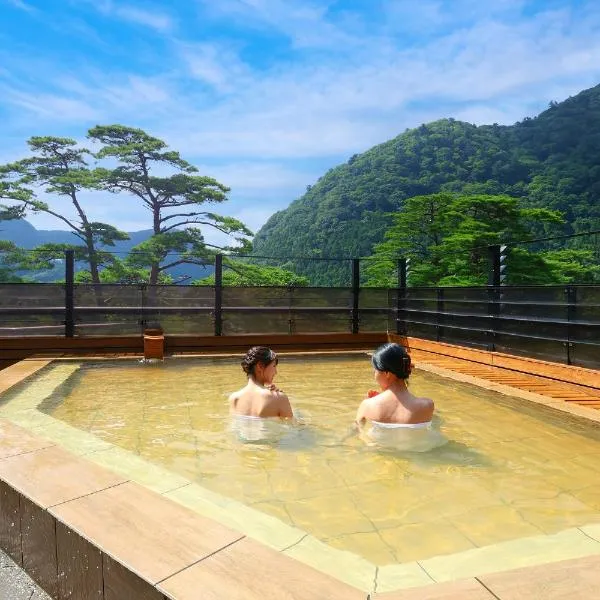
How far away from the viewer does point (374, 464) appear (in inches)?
153

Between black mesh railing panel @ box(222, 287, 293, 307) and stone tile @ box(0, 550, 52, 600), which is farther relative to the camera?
black mesh railing panel @ box(222, 287, 293, 307)

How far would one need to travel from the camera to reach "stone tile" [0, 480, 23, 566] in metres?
2.49

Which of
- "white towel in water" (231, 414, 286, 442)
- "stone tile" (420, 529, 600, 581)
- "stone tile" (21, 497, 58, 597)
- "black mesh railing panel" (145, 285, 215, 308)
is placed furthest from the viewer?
"black mesh railing panel" (145, 285, 215, 308)

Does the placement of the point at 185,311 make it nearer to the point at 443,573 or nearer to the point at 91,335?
the point at 91,335

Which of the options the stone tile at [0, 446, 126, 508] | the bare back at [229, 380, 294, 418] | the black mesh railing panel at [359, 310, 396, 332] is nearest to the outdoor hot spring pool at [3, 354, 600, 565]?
the bare back at [229, 380, 294, 418]

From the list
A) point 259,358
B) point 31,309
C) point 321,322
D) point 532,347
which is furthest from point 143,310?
point 532,347

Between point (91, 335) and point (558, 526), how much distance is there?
343 inches

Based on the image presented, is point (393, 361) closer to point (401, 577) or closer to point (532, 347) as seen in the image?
point (401, 577)

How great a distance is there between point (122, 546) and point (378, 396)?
2.85 meters

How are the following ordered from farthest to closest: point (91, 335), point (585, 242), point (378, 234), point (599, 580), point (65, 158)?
point (378, 234)
point (585, 242)
point (65, 158)
point (91, 335)
point (599, 580)

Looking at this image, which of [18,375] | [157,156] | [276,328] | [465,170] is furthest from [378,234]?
[18,375]

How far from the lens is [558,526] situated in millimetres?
2867

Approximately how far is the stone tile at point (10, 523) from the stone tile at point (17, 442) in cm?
36

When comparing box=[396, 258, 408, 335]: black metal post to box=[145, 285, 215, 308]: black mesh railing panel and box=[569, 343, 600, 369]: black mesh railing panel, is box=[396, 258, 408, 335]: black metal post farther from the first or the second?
box=[569, 343, 600, 369]: black mesh railing panel
